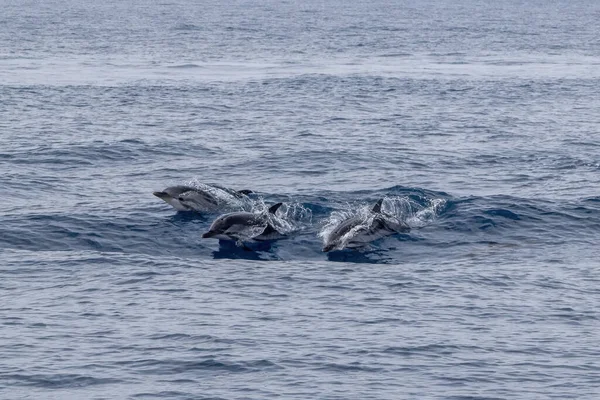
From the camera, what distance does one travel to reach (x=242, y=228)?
3231cm

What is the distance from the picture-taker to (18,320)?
25.5m

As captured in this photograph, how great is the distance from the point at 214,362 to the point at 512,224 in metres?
13.8

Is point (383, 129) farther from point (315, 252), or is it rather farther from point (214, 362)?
point (214, 362)

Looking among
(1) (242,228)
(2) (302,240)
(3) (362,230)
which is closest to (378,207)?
(3) (362,230)

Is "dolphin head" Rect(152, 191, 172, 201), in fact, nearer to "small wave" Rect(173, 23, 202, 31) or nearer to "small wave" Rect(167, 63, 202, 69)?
"small wave" Rect(167, 63, 202, 69)

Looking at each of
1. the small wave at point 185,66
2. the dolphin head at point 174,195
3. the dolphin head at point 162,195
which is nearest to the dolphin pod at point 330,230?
the dolphin head at point 174,195

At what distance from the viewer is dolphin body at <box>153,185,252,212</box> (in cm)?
3544

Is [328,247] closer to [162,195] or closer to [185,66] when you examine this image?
[162,195]

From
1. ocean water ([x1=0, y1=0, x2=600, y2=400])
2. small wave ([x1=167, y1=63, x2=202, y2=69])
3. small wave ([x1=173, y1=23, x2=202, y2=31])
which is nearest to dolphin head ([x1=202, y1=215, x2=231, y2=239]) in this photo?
ocean water ([x1=0, y1=0, x2=600, y2=400])

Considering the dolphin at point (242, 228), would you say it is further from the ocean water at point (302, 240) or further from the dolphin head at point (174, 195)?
the dolphin head at point (174, 195)

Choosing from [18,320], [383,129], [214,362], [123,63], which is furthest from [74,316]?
[123,63]

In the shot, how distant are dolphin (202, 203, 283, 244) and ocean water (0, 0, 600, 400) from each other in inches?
16.2

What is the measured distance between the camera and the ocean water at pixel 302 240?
23.0 metres

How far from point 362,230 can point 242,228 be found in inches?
125
